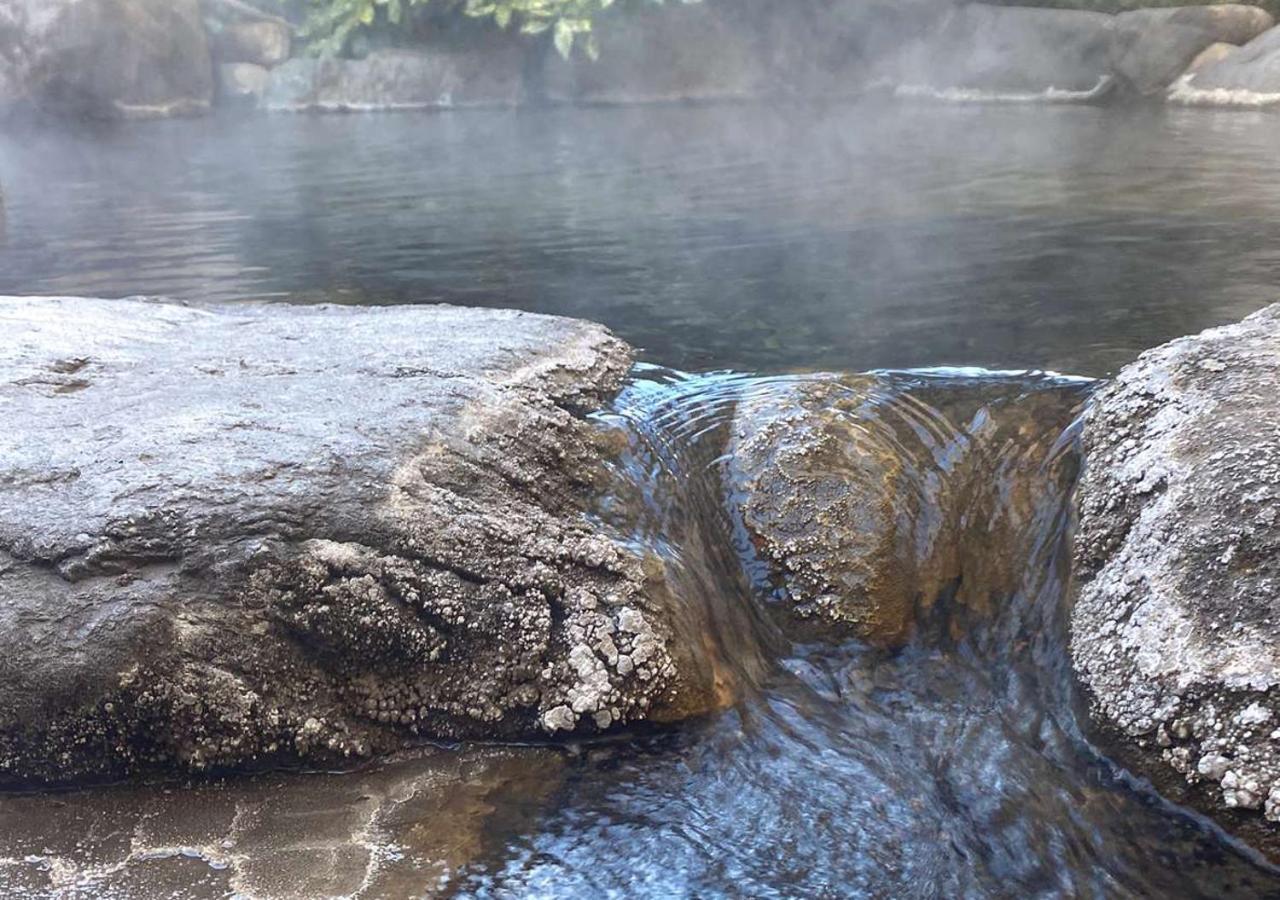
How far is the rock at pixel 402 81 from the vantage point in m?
19.0

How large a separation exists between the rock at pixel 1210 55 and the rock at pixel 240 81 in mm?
14750

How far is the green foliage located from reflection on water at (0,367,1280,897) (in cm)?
1571

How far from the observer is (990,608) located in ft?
10.1

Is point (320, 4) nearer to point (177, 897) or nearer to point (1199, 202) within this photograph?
point (1199, 202)

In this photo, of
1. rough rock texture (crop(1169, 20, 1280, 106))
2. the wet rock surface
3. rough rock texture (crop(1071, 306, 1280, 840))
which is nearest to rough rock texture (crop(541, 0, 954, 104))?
rough rock texture (crop(1169, 20, 1280, 106))

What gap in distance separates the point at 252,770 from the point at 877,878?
1345 millimetres

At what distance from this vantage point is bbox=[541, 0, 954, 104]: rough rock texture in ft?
57.9

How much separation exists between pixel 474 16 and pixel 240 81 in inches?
197

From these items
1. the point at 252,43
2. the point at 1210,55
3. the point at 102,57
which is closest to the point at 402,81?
the point at 252,43

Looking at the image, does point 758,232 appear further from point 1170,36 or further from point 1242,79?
point 1170,36

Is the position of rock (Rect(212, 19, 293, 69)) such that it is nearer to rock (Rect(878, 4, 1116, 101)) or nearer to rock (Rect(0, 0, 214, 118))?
rock (Rect(0, 0, 214, 118))

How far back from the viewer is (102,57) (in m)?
18.9

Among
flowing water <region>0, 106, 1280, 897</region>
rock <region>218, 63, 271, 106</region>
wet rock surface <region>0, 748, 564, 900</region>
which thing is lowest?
wet rock surface <region>0, 748, 564, 900</region>

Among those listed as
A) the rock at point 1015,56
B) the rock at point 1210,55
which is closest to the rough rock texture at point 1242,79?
the rock at point 1210,55
